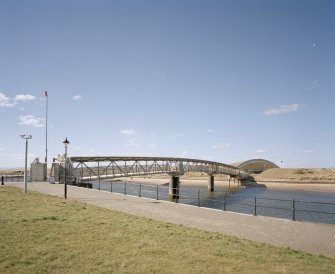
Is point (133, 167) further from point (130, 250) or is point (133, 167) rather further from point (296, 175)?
point (296, 175)

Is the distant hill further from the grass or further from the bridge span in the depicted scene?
the grass

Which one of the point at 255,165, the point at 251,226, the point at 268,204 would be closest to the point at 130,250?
the point at 251,226

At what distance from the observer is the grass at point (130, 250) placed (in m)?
7.68

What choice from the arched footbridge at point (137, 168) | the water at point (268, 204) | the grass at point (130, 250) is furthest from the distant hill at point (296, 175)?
the grass at point (130, 250)

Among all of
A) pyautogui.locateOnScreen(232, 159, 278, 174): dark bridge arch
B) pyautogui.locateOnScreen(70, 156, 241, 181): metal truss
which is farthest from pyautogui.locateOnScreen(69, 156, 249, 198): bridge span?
pyautogui.locateOnScreen(232, 159, 278, 174): dark bridge arch

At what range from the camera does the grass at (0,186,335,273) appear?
7.68 m

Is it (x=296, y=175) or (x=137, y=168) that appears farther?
(x=296, y=175)

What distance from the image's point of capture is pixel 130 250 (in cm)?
905

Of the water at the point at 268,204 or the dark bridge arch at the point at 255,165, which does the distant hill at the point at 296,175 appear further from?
the water at the point at 268,204

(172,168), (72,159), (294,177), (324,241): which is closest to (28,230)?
(324,241)

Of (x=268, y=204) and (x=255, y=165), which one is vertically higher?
(x=255, y=165)

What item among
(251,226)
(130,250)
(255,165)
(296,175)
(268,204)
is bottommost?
(268,204)

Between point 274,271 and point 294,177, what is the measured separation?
337 feet

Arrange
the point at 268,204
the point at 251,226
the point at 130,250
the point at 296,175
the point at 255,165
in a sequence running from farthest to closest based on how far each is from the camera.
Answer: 1. the point at 255,165
2. the point at 296,175
3. the point at 268,204
4. the point at 251,226
5. the point at 130,250
